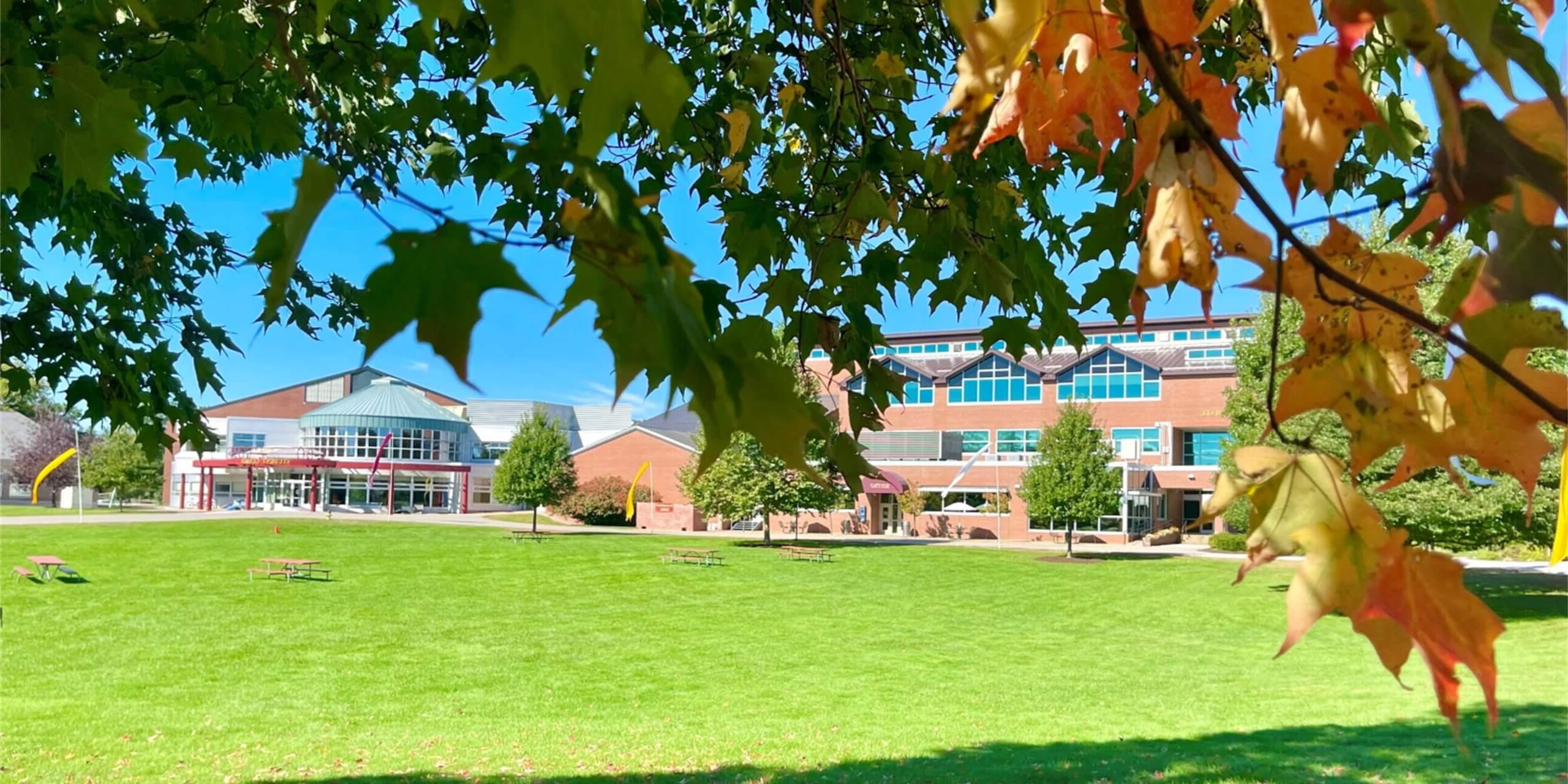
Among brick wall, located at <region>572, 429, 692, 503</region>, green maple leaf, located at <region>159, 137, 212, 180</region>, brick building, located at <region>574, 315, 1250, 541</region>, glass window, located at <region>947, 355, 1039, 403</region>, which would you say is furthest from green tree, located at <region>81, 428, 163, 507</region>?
green maple leaf, located at <region>159, 137, 212, 180</region>

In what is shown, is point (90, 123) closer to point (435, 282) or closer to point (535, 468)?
point (435, 282)

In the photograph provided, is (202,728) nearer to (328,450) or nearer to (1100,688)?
(1100,688)

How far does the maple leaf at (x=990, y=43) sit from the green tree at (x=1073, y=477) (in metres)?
34.6

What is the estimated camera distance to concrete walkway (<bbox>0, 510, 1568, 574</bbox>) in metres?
35.1

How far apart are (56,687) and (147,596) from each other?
8.79 metres

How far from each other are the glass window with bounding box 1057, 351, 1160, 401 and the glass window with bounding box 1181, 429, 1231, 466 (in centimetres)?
242

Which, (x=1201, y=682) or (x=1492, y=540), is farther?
(x=1492, y=540)

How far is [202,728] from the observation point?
31.2 ft

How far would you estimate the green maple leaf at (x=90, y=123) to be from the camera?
2.31m

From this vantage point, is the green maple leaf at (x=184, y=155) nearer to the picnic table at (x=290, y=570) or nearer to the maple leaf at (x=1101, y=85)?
the maple leaf at (x=1101, y=85)

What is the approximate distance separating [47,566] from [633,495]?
29162mm

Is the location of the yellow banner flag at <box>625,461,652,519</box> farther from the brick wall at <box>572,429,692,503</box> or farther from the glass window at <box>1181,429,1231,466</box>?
the glass window at <box>1181,429,1231,466</box>

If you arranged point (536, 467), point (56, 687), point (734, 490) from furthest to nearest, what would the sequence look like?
point (536, 467) → point (734, 490) → point (56, 687)

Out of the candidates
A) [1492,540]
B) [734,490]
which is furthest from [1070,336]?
[734,490]
